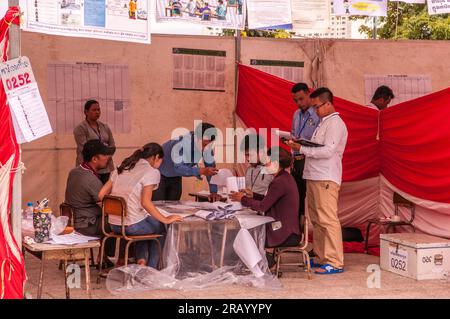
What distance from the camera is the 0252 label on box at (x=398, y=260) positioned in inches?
271

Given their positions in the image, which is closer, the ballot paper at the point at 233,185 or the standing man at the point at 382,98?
the ballot paper at the point at 233,185

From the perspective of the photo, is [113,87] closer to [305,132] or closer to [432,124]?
[305,132]

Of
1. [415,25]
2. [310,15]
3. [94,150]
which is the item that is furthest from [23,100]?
[415,25]

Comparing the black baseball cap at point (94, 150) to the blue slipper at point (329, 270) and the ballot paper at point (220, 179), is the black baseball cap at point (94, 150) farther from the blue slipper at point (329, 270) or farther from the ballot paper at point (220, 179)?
the blue slipper at point (329, 270)

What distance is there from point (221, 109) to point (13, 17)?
4.55 meters

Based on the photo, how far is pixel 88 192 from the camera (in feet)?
22.0

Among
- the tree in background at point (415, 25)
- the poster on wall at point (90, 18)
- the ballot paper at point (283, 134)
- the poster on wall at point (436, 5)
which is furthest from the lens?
the tree in background at point (415, 25)

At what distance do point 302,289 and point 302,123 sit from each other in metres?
1.89

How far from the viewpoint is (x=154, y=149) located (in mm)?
6418

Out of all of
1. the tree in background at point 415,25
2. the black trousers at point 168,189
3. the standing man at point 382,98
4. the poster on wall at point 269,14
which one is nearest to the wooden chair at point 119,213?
the black trousers at point 168,189

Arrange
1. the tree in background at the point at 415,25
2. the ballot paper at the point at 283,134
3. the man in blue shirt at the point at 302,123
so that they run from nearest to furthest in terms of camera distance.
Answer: the man in blue shirt at the point at 302,123 → the ballot paper at the point at 283,134 → the tree in background at the point at 415,25

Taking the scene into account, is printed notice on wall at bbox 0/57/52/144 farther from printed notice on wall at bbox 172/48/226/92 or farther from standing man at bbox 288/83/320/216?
printed notice on wall at bbox 172/48/226/92

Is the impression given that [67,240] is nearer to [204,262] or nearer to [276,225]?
[204,262]

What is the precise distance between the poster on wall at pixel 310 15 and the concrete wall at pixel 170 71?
117 centimetres
